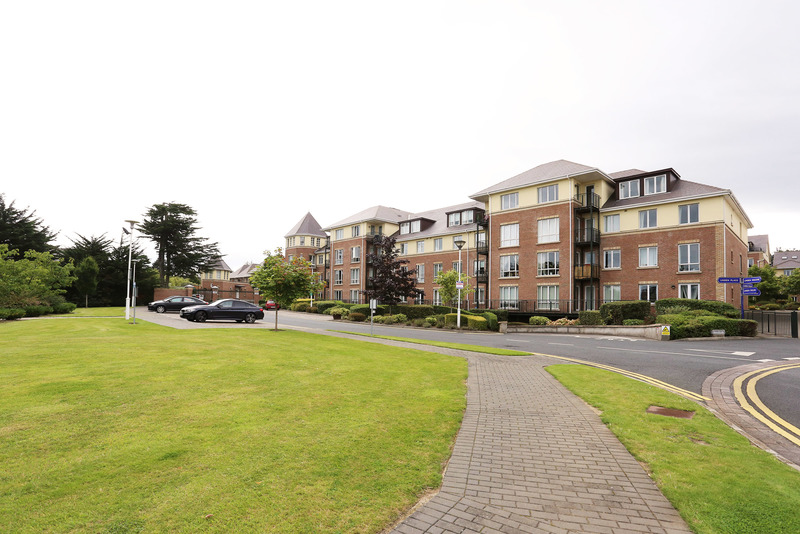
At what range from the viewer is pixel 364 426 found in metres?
5.68

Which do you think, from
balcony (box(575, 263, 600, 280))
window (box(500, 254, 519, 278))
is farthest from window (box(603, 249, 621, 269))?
window (box(500, 254, 519, 278))

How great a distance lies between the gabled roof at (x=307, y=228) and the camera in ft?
236

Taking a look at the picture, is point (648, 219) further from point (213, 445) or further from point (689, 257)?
point (213, 445)

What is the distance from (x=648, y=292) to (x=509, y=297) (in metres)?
11.4

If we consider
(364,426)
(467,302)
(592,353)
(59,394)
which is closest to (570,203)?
(467,302)

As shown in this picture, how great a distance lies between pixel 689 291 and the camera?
95.4 ft

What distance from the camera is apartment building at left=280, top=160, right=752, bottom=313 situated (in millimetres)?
29141

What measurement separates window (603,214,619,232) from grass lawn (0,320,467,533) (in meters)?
30.3

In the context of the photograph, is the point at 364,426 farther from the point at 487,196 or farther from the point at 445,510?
the point at 487,196

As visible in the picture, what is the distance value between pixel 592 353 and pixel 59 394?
1672 centimetres

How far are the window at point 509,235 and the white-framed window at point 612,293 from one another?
8767 millimetres

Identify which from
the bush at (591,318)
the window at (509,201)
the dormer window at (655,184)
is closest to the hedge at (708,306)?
the bush at (591,318)

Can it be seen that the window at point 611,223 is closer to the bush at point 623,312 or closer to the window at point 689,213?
the window at point 689,213

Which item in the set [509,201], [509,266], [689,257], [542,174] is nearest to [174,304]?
[509,266]
